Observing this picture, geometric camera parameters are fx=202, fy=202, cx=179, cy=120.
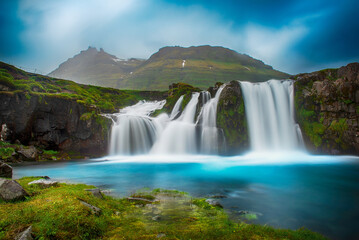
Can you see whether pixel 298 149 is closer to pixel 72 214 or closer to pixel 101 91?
pixel 72 214

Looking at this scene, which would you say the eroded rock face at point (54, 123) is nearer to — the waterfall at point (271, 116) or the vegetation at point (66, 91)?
the vegetation at point (66, 91)

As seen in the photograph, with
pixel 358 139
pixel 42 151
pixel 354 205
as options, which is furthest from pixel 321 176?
pixel 42 151

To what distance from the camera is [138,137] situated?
2847cm

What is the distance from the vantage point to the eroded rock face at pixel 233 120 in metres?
25.9

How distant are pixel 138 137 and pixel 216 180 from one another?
1821cm

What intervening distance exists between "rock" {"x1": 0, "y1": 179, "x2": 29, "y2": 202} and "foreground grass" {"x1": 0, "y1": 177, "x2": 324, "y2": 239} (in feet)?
0.62

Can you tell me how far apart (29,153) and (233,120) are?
23.5 m

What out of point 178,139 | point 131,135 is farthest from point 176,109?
point 131,135

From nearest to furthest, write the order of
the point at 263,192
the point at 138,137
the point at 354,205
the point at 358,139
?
the point at 354,205 → the point at 263,192 → the point at 358,139 → the point at 138,137

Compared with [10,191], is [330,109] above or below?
above

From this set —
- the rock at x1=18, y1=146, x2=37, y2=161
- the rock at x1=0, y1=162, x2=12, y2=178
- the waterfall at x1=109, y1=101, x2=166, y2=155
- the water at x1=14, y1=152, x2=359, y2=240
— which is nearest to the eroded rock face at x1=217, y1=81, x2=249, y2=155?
the waterfall at x1=109, y1=101, x2=166, y2=155

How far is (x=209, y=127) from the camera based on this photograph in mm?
26109

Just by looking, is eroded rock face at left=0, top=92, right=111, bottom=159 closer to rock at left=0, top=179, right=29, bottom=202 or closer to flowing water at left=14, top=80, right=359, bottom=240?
flowing water at left=14, top=80, right=359, bottom=240

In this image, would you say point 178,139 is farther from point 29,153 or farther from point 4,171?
point 4,171
